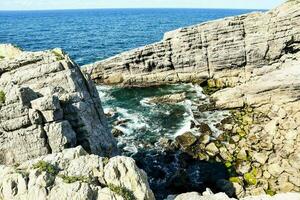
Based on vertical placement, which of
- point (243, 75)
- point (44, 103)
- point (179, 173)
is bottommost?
point (179, 173)

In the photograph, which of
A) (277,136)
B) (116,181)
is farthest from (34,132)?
(277,136)

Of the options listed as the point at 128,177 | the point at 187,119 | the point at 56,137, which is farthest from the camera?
the point at 187,119

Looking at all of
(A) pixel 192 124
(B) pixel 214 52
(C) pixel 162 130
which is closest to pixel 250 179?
(A) pixel 192 124

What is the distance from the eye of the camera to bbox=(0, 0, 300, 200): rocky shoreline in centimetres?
2212

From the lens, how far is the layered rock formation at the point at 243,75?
42.2 m

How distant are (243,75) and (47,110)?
46770mm

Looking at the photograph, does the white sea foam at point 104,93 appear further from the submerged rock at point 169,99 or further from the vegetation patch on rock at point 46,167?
the vegetation patch on rock at point 46,167

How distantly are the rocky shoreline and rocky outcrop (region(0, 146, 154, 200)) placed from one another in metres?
0.06

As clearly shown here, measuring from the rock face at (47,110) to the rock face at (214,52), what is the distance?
35.6 m

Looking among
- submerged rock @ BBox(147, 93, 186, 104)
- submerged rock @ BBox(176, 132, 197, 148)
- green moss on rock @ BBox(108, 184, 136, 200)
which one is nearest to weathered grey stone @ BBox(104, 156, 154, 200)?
green moss on rock @ BBox(108, 184, 136, 200)

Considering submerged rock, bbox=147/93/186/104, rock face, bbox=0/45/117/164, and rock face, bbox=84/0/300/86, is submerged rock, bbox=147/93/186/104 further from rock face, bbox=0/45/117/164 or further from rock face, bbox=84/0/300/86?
rock face, bbox=0/45/117/164

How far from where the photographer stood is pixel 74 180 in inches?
840

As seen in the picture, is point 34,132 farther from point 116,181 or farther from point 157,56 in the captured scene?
point 157,56

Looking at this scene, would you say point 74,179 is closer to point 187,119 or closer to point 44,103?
point 44,103
